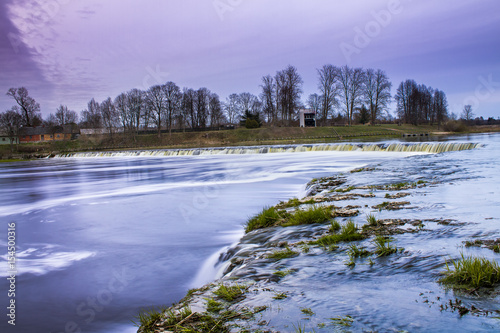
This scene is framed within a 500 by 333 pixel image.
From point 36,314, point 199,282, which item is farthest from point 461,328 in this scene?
point 36,314

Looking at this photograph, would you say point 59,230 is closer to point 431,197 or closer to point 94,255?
point 94,255

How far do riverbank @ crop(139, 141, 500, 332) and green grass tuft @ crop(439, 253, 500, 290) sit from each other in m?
0.13

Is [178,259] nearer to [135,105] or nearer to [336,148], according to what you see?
[336,148]

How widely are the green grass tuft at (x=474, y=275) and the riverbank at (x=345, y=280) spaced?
0.42 ft

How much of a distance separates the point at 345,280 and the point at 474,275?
1.21 m

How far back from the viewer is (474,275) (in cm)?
323

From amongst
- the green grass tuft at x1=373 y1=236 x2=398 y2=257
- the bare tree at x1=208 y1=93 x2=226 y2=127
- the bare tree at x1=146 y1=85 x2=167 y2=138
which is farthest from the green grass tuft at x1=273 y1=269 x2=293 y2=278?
the bare tree at x1=208 y1=93 x2=226 y2=127

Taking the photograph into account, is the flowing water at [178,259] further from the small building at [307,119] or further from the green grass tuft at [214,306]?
the small building at [307,119]

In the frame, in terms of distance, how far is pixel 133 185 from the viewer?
18.1m

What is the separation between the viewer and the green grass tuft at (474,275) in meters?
3.19

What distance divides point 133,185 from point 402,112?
103782 millimetres

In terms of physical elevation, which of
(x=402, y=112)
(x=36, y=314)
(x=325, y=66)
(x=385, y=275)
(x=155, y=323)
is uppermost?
(x=325, y=66)

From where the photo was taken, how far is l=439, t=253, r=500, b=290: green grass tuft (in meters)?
3.19

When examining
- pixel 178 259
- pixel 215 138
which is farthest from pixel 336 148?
pixel 215 138
